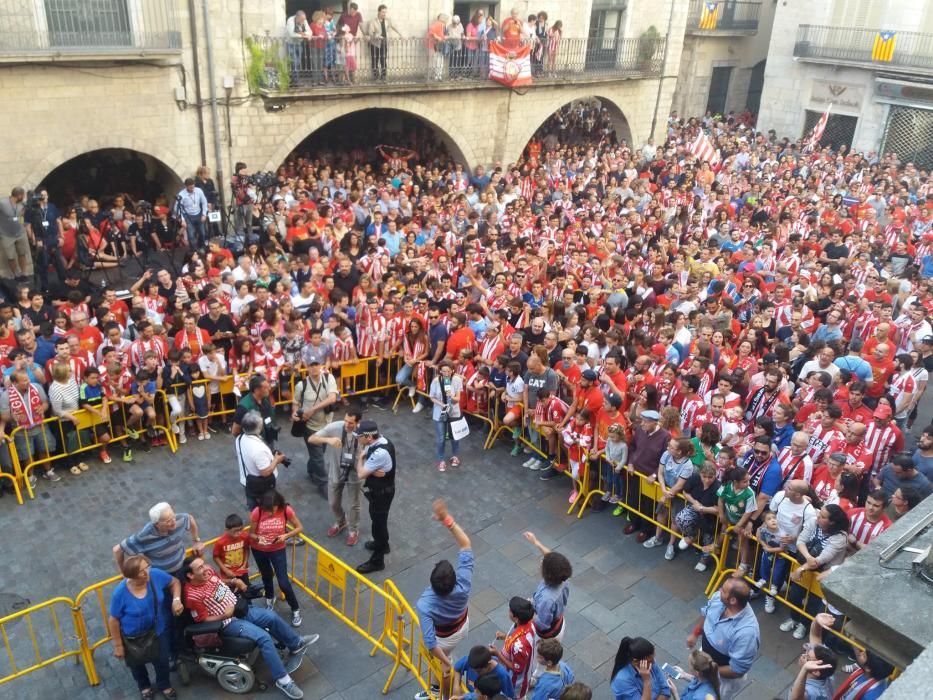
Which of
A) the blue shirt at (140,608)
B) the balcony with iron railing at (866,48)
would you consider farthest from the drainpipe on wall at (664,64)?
the blue shirt at (140,608)

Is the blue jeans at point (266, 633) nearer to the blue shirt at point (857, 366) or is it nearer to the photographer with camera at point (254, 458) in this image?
the photographer with camera at point (254, 458)

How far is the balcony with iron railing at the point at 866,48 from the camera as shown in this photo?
2728 centimetres

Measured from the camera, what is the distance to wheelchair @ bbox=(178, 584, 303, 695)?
254 inches

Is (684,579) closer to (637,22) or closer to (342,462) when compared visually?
(342,462)

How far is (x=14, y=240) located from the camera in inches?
543

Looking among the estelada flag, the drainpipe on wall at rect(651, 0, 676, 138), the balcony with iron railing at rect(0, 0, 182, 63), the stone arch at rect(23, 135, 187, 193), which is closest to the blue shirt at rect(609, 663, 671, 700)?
the balcony with iron railing at rect(0, 0, 182, 63)

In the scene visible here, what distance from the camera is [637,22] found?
24.8 m

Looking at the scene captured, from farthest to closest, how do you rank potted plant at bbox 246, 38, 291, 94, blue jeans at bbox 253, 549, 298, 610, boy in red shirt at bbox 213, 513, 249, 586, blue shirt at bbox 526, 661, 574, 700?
potted plant at bbox 246, 38, 291, 94, blue jeans at bbox 253, 549, 298, 610, boy in red shirt at bbox 213, 513, 249, 586, blue shirt at bbox 526, 661, 574, 700

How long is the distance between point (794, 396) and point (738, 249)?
241 inches

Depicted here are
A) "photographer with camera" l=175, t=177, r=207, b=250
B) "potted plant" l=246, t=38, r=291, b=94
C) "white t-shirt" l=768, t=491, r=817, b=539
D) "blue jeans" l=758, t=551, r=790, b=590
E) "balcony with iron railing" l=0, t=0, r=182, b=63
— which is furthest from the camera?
"potted plant" l=246, t=38, r=291, b=94

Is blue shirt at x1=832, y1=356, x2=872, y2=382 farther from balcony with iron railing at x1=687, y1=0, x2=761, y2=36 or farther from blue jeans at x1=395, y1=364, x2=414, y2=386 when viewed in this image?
balcony with iron railing at x1=687, y1=0, x2=761, y2=36

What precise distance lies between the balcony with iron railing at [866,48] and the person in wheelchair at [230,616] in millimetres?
28920

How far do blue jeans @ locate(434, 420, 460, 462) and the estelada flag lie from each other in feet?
44.6

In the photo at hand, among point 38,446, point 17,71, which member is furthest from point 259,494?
point 17,71
